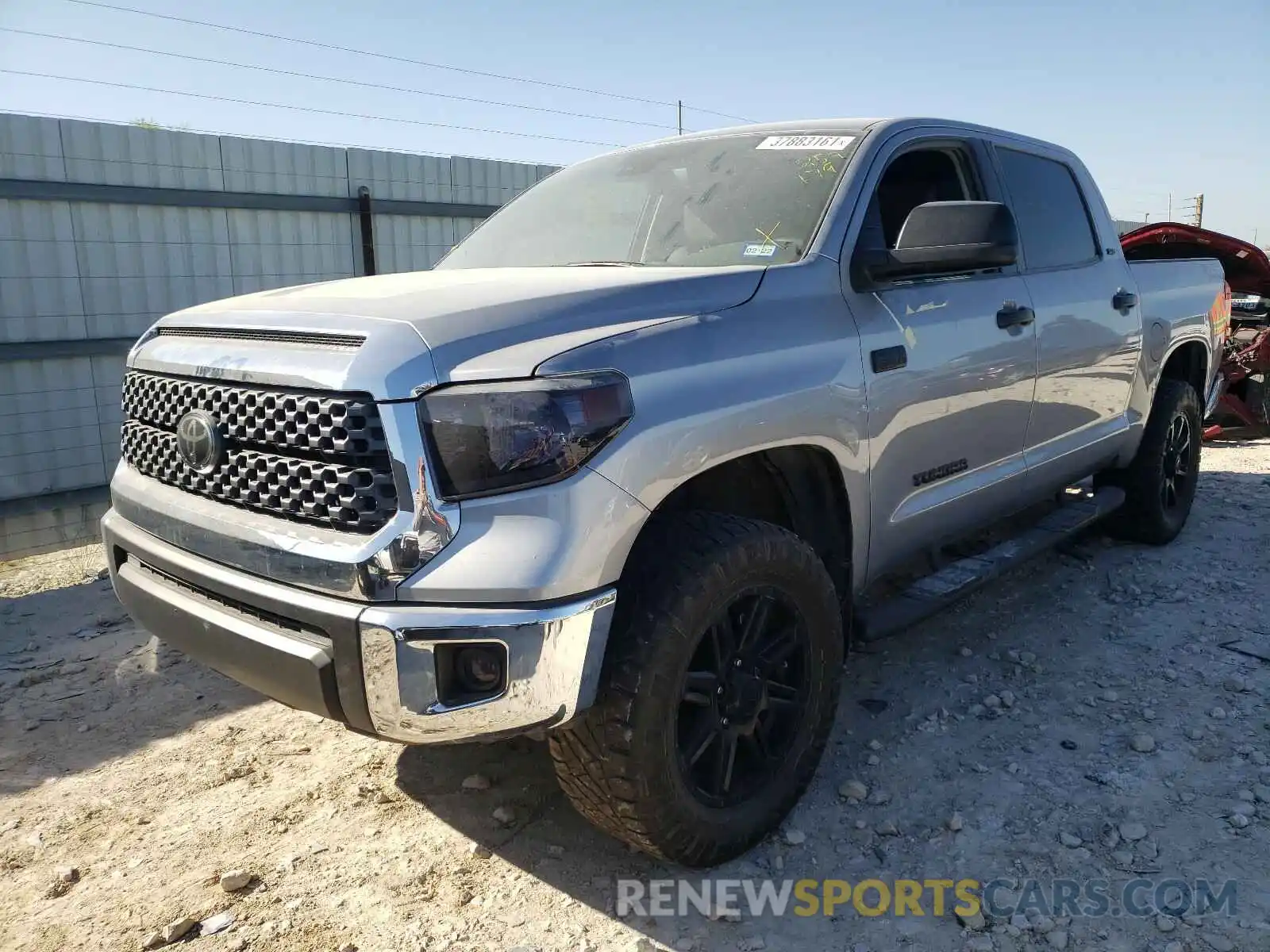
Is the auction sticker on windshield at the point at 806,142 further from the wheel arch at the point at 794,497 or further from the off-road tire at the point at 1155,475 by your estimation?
the off-road tire at the point at 1155,475

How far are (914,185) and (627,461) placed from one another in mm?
2031

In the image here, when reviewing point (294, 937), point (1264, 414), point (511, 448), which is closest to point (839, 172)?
point (511, 448)

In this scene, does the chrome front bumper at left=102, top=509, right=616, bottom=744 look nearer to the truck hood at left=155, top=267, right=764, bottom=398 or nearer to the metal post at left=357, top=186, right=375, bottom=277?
the truck hood at left=155, top=267, right=764, bottom=398

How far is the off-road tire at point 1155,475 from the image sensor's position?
4801 mm

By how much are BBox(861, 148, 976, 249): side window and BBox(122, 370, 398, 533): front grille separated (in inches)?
71.3

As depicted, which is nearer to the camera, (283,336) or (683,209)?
(283,336)

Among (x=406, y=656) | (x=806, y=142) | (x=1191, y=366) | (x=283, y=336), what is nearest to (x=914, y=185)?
(x=806, y=142)

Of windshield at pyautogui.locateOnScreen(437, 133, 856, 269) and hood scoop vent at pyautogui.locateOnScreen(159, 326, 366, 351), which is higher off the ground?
windshield at pyautogui.locateOnScreen(437, 133, 856, 269)

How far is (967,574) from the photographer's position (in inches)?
130

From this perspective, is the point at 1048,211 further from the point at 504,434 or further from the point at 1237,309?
the point at 1237,309

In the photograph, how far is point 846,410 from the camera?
8.66 ft

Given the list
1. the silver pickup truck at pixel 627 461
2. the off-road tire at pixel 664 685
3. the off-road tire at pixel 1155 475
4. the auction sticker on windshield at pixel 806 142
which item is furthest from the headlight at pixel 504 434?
the off-road tire at pixel 1155 475

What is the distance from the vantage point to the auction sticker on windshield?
3.09m

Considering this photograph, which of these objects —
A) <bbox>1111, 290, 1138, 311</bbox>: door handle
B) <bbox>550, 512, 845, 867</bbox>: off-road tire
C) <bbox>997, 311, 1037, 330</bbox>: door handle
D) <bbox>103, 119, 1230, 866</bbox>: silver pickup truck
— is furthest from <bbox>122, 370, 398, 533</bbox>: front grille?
<bbox>1111, 290, 1138, 311</bbox>: door handle
